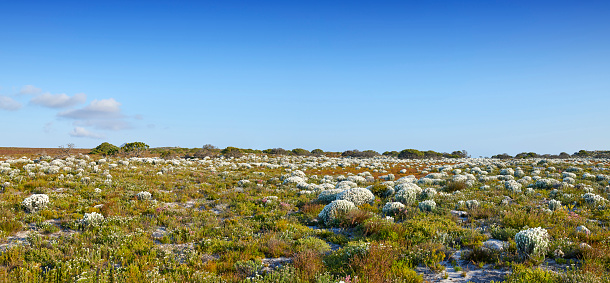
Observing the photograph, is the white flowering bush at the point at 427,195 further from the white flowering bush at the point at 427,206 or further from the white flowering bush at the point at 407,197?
the white flowering bush at the point at 427,206

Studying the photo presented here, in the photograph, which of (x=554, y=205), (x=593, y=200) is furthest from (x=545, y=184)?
(x=554, y=205)

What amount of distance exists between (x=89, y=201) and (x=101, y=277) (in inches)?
365

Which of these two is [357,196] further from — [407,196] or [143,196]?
[143,196]

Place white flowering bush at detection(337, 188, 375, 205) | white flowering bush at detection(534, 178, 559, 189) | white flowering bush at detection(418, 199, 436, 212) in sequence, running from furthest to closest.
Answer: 1. white flowering bush at detection(534, 178, 559, 189)
2. white flowering bush at detection(337, 188, 375, 205)
3. white flowering bush at detection(418, 199, 436, 212)

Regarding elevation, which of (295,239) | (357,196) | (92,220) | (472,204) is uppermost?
(357,196)

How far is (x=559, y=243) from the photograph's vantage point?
731 centimetres

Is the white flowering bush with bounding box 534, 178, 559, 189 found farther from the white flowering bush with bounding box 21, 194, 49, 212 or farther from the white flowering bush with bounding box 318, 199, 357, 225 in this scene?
the white flowering bush with bounding box 21, 194, 49, 212

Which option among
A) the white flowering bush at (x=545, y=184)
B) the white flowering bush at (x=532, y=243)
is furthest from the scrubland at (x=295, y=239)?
the white flowering bush at (x=545, y=184)

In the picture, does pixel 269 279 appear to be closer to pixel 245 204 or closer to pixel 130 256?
pixel 130 256

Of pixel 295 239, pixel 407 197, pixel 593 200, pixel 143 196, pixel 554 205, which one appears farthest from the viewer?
pixel 143 196

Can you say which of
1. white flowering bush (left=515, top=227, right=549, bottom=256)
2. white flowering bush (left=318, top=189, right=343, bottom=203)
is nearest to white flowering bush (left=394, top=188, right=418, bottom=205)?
white flowering bush (left=318, top=189, right=343, bottom=203)

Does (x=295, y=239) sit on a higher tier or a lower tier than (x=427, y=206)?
lower

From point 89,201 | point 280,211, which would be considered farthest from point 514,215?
point 89,201

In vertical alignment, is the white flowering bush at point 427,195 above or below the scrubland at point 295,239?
above
